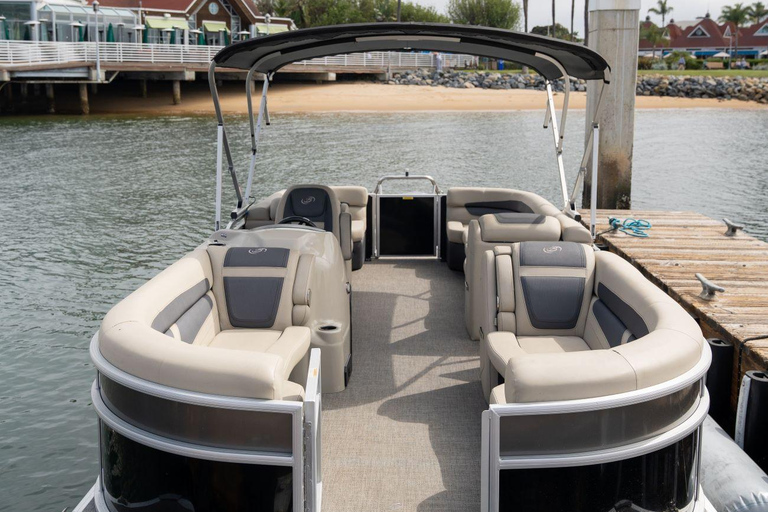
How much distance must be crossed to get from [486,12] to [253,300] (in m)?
67.7

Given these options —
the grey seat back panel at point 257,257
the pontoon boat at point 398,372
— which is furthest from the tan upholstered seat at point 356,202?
the grey seat back panel at point 257,257

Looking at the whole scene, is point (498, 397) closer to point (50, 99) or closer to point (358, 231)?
point (358, 231)

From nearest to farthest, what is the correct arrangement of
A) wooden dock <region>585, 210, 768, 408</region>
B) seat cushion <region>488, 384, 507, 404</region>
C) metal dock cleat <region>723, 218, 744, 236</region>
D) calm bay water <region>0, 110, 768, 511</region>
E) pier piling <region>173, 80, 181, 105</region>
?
seat cushion <region>488, 384, 507, 404</region>, wooden dock <region>585, 210, 768, 408</region>, calm bay water <region>0, 110, 768, 511</region>, metal dock cleat <region>723, 218, 744, 236</region>, pier piling <region>173, 80, 181, 105</region>

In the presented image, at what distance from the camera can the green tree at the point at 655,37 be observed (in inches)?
3204

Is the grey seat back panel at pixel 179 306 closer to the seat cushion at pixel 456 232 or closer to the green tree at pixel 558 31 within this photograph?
the seat cushion at pixel 456 232

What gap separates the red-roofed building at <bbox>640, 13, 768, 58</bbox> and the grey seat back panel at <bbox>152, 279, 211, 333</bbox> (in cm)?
8745

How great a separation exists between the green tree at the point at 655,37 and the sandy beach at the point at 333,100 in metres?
41.1

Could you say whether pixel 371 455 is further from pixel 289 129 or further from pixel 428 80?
pixel 428 80

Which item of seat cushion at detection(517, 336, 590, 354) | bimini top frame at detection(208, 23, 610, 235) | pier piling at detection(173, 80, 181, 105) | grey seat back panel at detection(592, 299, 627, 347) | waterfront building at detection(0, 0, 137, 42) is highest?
waterfront building at detection(0, 0, 137, 42)

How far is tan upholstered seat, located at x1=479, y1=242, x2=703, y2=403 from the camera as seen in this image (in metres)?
3.12

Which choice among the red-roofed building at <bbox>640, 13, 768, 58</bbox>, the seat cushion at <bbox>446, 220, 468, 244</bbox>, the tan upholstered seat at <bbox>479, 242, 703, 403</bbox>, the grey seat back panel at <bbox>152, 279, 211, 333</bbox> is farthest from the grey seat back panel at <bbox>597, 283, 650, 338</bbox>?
the red-roofed building at <bbox>640, 13, 768, 58</bbox>

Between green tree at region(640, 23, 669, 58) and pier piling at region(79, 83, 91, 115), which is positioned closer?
pier piling at region(79, 83, 91, 115)

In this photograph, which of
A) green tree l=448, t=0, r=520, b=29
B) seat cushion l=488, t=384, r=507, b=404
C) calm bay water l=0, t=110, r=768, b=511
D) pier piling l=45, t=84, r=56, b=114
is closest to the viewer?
seat cushion l=488, t=384, r=507, b=404

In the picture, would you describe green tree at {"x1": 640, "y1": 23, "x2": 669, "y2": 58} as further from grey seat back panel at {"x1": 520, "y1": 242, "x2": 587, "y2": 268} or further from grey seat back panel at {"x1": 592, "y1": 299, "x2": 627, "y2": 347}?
grey seat back panel at {"x1": 592, "y1": 299, "x2": 627, "y2": 347}
